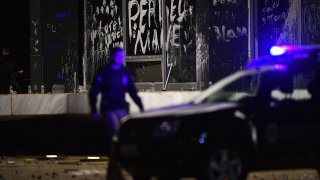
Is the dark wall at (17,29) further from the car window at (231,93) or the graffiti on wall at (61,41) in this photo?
the car window at (231,93)

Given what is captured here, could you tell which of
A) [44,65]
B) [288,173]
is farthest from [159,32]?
[288,173]

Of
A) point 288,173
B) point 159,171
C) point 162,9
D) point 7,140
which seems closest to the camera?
point 159,171

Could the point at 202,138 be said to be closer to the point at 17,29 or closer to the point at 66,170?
the point at 66,170

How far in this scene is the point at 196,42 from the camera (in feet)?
66.5

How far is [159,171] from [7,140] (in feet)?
30.9

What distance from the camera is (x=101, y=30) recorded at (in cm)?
2103

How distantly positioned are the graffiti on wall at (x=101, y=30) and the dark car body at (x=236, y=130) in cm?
958

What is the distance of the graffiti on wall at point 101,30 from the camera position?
21.0m

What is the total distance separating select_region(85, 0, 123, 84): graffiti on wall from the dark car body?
31.4ft

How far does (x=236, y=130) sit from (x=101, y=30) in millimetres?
10823

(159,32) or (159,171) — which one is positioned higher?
(159,32)

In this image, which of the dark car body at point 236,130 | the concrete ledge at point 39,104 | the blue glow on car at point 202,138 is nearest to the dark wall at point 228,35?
the concrete ledge at point 39,104

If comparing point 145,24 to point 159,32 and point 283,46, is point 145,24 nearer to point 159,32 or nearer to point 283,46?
point 159,32

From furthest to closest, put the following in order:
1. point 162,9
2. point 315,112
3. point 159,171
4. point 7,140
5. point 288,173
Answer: point 162,9 < point 7,140 < point 288,173 < point 315,112 < point 159,171
